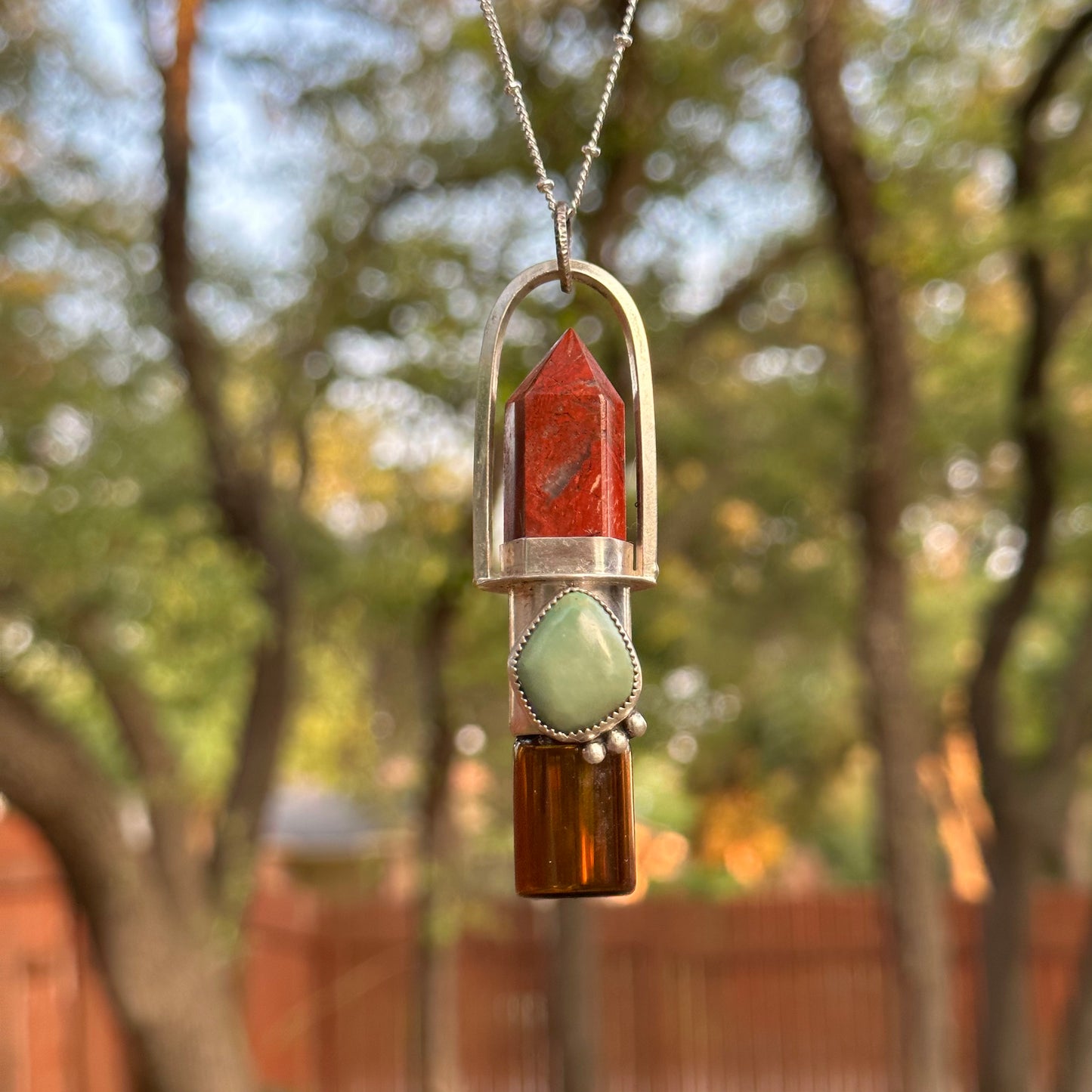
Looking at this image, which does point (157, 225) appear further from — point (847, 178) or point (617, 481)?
point (617, 481)

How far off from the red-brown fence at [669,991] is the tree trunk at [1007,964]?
246 cm

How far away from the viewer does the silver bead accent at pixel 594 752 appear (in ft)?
4.37

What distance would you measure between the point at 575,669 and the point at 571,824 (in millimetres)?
148

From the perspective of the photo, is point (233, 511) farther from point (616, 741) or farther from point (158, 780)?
point (616, 741)

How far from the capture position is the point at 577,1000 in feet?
29.9

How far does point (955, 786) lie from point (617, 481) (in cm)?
1658

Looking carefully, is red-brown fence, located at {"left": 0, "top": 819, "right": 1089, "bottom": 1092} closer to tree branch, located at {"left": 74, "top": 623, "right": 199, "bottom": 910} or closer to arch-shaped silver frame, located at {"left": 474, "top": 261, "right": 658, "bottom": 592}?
tree branch, located at {"left": 74, "top": 623, "right": 199, "bottom": 910}

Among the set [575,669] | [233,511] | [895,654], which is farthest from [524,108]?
[233,511]

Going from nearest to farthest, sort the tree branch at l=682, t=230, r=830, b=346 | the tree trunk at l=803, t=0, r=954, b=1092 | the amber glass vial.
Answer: the amber glass vial, the tree trunk at l=803, t=0, r=954, b=1092, the tree branch at l=682, t=230, r=830, b=346

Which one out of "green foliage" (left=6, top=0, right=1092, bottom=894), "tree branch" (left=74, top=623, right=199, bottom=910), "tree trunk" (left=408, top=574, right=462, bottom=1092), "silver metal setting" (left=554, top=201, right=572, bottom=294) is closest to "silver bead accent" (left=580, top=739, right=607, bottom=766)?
"silver metal setting" (left=554, top=201, right=572, bottom=294)

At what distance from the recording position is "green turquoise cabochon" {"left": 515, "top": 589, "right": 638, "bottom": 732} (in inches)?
52.3

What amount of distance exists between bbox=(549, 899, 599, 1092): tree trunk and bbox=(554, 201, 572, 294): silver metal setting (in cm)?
787

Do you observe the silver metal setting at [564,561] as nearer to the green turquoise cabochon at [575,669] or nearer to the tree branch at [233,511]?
the green turquoise cabochon at [575,669]

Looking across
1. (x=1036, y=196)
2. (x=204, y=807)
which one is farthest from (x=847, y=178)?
(x=204, y=807)
